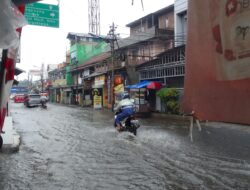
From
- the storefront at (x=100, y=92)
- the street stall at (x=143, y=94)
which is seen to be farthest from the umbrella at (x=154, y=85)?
the storefront at (x=100, y=92)

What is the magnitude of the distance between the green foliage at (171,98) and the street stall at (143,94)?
1.72m

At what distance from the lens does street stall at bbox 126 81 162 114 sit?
84.0 feet

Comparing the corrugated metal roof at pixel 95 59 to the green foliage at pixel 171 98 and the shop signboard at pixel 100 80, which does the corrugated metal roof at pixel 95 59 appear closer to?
the shop signboard at pixel 100 80

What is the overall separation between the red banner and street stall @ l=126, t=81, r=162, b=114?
75.6ft

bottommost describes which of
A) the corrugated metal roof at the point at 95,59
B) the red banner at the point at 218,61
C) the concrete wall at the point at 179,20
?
the red banner at the point at 218,61

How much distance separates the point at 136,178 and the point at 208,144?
518 centimetres

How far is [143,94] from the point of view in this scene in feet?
91.0

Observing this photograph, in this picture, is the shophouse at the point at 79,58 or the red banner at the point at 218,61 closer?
the red banner at the point at 218,61

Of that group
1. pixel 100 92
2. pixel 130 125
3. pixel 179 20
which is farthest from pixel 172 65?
pixel 100 92

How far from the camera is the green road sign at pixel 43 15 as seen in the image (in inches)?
479

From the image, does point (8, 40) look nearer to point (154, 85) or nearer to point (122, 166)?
point (122, 166)

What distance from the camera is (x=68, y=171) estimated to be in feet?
25.0

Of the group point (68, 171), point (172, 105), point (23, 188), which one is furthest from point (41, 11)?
point (172, 105)

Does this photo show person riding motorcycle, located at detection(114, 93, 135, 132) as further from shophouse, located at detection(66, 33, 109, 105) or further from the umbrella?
shophouse, located at detection(66, 33, 109, 105)
